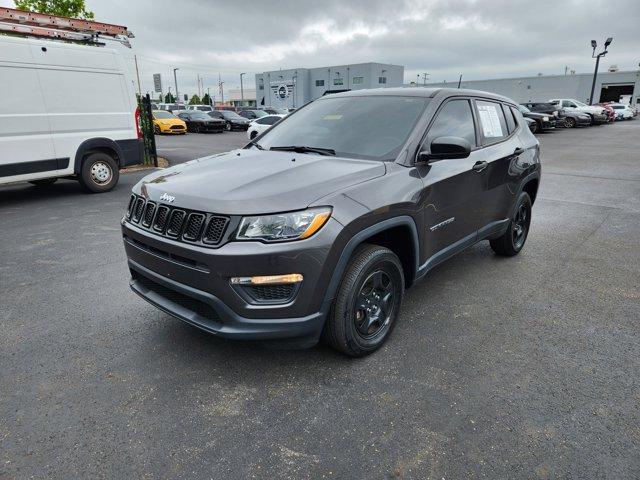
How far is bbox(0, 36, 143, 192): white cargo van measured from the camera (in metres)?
7.19

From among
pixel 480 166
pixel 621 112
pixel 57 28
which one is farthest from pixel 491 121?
pixel 621 112

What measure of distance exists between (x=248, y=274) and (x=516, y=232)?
3698 millimetres

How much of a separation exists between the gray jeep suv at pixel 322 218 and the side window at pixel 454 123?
0.02 meters

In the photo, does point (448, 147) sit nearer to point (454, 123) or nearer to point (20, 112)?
point (454, 123)

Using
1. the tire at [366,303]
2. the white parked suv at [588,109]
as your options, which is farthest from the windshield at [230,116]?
the tire at [366,303]

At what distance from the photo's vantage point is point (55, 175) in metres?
7.96

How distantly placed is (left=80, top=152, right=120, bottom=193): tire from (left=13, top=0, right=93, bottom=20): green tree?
8.59 meters

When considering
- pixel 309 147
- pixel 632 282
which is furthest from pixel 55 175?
pixel 632 282

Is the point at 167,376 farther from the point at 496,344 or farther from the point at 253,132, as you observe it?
the point at 253,132

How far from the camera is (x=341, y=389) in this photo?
2.66m

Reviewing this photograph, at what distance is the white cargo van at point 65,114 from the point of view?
Answer: 7.19m

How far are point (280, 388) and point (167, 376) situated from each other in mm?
732

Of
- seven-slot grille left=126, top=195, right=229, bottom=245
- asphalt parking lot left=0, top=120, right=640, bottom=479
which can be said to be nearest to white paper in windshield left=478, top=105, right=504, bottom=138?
asphalt parking lot left=0, top=120, right=640, bottom=479

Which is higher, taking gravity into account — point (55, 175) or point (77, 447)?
point (55, 175)
